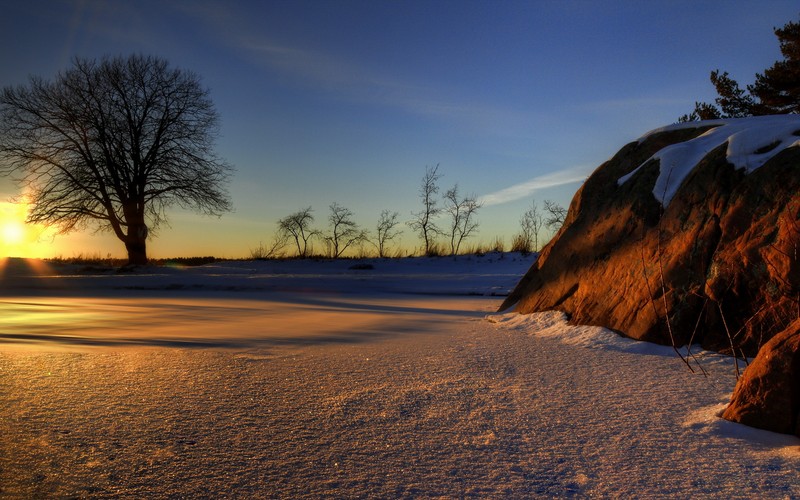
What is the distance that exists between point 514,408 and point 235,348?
7.57 feet

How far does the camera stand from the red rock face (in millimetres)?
3770

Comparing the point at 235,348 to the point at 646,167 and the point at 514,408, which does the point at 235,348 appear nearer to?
the point at 514,408

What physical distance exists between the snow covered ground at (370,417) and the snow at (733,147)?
64.3 inches

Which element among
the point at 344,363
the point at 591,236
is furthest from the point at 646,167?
the point at 344,363

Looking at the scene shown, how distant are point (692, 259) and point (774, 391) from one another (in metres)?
2.19

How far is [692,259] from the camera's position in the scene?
4.36 meters

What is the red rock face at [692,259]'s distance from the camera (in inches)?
148

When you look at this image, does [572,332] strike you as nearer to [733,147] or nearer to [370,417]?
[733,147]

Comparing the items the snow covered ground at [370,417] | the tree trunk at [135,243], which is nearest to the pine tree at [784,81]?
the snow covered ground at [370,417]

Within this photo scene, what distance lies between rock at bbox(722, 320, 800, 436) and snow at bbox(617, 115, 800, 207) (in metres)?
2.56

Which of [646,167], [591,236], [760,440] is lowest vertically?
[760,440]

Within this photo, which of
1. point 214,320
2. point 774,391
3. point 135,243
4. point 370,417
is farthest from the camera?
point 135,243

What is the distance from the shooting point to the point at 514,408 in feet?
8.79

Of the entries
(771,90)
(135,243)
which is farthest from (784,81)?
(135,243)
